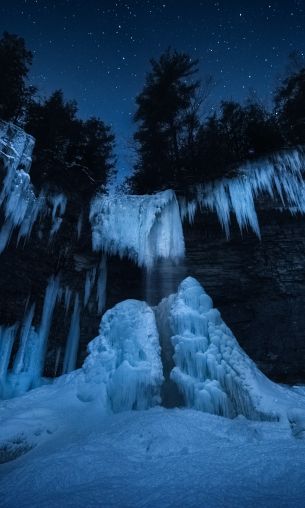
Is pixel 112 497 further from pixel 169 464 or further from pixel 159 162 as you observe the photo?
pixel 159 162

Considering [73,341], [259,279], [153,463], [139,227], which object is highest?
[139,227]

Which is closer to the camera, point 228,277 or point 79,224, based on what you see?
point 79,224

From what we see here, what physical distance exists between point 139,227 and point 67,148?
4552 mm

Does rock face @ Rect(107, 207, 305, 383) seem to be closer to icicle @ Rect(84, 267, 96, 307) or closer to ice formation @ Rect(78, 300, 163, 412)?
icicle @ Rect(84, 267, 96, 307)

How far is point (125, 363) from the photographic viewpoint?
5719 millimetres

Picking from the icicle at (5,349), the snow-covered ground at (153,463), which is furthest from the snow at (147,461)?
the icicle at (5,349)

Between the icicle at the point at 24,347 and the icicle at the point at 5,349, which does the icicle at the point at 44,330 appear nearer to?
→ the icicle at the point at 24,347

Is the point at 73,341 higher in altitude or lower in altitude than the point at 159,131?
lower

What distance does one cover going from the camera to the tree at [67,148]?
31.5ft

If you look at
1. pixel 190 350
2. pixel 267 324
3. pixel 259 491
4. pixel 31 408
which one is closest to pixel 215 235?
pixel 267 324

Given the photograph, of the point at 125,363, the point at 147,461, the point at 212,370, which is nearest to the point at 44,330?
the point at 125,363

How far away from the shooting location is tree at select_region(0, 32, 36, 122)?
9.77 metres

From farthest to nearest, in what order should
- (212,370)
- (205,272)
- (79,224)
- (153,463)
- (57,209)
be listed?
(205,272) → (79,224) → (57,209) → (212,370) → (153,463)

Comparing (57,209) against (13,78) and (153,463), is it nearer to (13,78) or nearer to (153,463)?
(13,78)
